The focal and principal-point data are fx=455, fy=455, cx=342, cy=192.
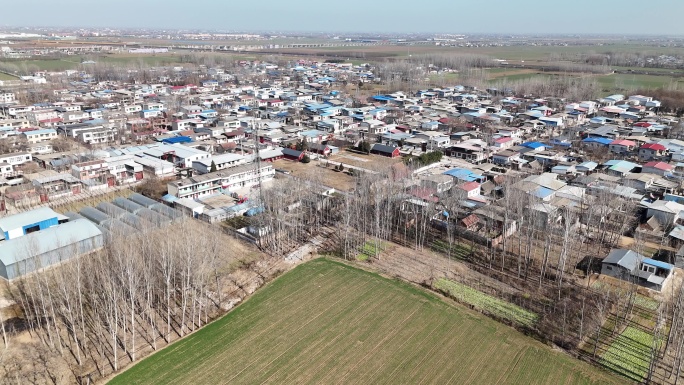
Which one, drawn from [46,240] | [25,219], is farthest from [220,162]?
[46,240]

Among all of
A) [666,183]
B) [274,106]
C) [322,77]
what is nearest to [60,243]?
[666,183]

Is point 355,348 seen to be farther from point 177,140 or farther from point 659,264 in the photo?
point 177,140

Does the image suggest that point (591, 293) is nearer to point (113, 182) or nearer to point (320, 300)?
point (320, 300)

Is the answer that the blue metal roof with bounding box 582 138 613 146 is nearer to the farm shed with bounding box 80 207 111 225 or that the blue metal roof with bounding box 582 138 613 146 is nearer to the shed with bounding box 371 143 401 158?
the shed with bounding box 371 143 401 158

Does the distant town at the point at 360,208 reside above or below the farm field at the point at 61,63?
below

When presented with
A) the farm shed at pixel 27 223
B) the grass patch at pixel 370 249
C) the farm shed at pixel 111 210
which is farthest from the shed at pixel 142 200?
the grass patch at pixel 370 249

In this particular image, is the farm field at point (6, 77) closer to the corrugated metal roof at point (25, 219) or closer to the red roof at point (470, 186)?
the corrugated metal roof at point (25, 219)

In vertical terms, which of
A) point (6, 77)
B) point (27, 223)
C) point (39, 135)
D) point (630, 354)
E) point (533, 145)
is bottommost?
point (630, 354)

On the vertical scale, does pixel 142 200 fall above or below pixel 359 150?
above
